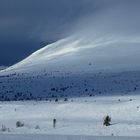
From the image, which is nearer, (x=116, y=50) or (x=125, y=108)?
(x=125, y=108)

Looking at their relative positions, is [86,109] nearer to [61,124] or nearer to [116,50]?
[61,124]

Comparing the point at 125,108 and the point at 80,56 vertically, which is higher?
the point at 80,56

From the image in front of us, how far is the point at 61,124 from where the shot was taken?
25.8 metres

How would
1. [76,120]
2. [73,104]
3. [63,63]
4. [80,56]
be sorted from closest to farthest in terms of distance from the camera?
[76,120] < [73,104] < [63,63] < [80,56]

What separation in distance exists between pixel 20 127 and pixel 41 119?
4.72m

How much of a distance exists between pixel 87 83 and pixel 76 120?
36116 millimetres

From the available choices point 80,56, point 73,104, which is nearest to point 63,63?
point 80,56

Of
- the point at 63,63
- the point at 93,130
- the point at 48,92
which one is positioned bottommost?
the point at 93,130

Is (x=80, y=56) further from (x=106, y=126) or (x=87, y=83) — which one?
(x=106, y=126)

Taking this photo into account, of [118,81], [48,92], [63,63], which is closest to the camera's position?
[48,92]

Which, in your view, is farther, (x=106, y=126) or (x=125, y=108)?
(x=125, y=108)

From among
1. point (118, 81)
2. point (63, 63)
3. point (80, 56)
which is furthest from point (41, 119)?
point (80, 56)

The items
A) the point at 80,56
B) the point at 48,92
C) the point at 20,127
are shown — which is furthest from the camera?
the point at 80,56

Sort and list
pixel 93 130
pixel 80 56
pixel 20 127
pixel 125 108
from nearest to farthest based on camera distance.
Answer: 1. pixel 93 130
2. pixel 20 127
3. pixel 125 108
4. pixel 80 56
